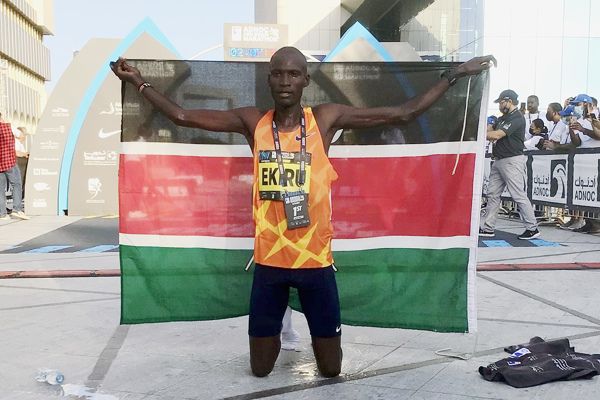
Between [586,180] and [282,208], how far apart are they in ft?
26.8

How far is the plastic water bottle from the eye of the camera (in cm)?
347

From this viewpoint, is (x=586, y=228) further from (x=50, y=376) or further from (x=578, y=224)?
(x=50, y=376)

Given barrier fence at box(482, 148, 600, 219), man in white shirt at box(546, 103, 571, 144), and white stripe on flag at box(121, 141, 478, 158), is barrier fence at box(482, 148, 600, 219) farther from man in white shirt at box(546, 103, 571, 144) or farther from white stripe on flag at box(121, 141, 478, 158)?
white stripe on flag at box(121, 141, 478, 158)

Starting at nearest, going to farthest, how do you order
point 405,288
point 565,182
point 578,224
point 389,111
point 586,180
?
point 389,111
point 405,288
point 586,180
point 578,224
point 565,182

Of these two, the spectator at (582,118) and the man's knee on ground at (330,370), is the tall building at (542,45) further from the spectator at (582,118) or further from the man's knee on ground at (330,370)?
the man's knee on ground at (330,370)

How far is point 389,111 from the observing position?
144 inches

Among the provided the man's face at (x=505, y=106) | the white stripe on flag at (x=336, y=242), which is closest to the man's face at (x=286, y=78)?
the white stripe on flag at (x=336, y=242)

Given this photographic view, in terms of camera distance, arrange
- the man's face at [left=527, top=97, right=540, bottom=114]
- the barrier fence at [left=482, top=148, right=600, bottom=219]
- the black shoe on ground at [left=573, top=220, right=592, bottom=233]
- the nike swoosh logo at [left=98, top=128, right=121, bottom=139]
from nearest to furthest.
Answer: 1. the barrier fence at [left=482, top=148, right=600, bottom=219]
2. the black shoe on ground at [left=573, top=220, right=592, bottom=233]
3. the man's face at [left=527, top=97, right=540, bottom=114]
4. the nike swoosh logo at [left=98, top=128, right=121, bottom=139]

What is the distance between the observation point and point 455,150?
4.00 metres

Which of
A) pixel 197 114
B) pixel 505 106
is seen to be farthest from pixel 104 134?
pixel 197 114

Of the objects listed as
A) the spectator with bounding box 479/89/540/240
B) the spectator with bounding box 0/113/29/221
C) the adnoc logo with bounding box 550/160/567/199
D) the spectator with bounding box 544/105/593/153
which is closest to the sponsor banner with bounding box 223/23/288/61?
the spectator with bounding box 0/113/29/221

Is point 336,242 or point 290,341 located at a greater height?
point 336,242

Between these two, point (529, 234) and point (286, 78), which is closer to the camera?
point (286, 78)

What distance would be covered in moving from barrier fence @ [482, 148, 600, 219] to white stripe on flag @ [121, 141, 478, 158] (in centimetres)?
675
